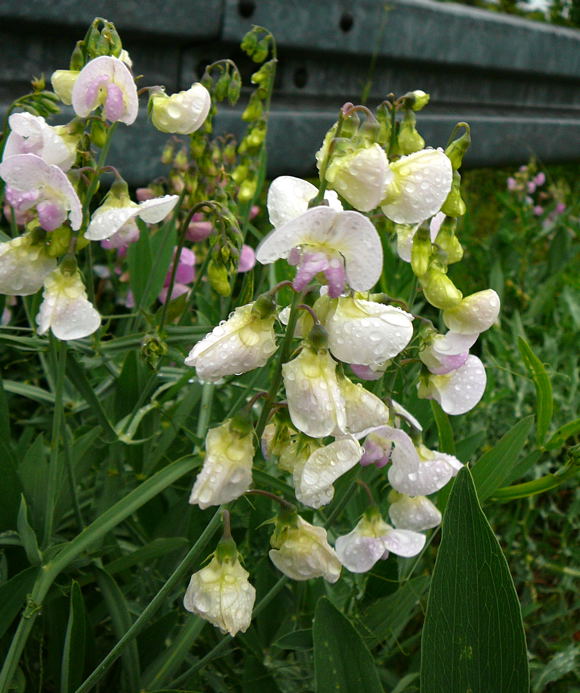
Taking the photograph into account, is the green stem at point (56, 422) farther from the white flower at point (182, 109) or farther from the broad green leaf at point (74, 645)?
the white flower at point (182, 109)

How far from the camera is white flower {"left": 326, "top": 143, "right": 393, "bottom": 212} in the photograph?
0.72 metres

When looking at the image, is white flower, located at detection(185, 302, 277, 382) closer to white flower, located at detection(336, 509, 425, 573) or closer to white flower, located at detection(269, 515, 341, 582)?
white flower, located at detection(269, 515, 341, 582)

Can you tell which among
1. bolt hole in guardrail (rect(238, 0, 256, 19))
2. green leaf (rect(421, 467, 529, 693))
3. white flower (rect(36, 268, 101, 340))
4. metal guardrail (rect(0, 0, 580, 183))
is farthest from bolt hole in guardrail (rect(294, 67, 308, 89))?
green leaf (rect(421, 467, 529, 693))

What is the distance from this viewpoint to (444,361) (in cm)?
93

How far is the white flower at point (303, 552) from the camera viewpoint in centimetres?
88

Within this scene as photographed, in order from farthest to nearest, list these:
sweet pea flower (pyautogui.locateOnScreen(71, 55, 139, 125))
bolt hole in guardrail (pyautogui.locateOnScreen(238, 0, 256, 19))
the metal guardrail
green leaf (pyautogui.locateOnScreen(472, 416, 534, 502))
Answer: bolt hole in guardrail (pyautogui.locateOnScreen(238, 0, 256, 19))
the metal guardrail
green leaf (pyautogui.locateOnScreen(472, 416, 534, 502))
sweet pea flower (pyautogui.locateOnScreen(71, 55, 139, 125))

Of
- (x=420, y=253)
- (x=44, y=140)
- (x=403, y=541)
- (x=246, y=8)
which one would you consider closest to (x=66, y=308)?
(x=44, y=140)

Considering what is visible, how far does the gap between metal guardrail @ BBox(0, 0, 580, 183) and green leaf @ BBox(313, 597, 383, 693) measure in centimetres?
174

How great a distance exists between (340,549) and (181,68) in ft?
6.30

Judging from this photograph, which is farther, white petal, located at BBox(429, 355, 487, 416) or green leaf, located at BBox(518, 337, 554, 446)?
green leaf, located at BBox(518, 337, 554, 446)

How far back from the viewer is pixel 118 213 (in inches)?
38.5

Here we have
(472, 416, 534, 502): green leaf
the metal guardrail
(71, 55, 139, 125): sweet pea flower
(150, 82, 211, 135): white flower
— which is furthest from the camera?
the metal guardrail

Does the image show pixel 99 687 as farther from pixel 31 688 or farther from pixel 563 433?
pixel 563 433

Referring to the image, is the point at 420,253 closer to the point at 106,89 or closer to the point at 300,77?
the point at 106,89
